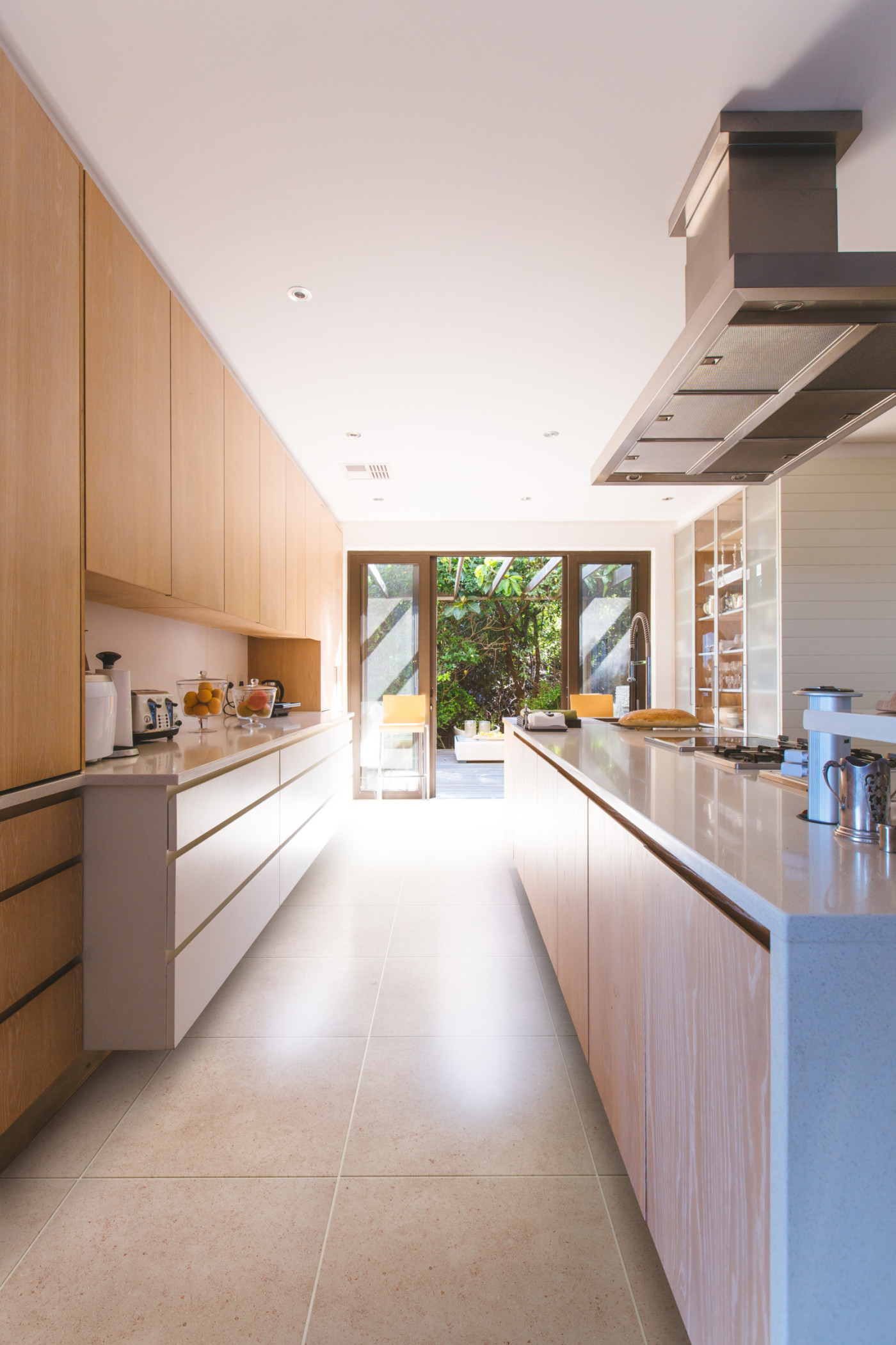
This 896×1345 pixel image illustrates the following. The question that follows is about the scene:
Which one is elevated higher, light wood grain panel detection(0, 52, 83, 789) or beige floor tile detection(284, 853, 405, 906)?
light wood grain panel detection(0, 52, 83, 789)

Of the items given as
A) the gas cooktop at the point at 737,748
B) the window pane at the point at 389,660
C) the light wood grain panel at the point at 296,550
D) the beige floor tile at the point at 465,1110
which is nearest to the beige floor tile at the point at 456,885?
the gas cooktop at the point at 737,748

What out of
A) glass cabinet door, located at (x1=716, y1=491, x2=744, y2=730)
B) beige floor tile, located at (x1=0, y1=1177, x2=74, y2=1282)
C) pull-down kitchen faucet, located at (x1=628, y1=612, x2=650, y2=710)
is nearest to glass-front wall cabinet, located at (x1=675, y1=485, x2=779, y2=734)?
glass cabinet door, located at (x1=716, y1=491, x2=744, y2=730)

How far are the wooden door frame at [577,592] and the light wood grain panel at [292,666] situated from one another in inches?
95.8

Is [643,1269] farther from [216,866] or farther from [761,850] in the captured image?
[216,866]

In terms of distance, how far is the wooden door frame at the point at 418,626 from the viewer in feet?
21.1

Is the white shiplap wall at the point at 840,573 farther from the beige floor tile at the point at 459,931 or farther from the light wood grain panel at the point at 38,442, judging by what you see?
the light wood grain panel at the point at 38,442

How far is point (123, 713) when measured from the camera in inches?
87.5

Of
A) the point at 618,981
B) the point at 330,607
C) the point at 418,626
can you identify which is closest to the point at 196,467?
the point at 618,981

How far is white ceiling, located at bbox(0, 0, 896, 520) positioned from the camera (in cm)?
152

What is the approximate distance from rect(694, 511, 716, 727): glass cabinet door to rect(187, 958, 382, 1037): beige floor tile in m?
3.90

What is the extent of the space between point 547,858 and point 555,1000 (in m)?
0.46

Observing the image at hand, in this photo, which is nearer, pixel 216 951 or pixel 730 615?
pixel 216 951

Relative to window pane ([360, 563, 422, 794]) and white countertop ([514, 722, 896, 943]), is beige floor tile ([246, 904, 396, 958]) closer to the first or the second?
white countertop ([514, 722, 896, 943])

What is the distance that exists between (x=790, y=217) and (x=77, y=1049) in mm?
2781
